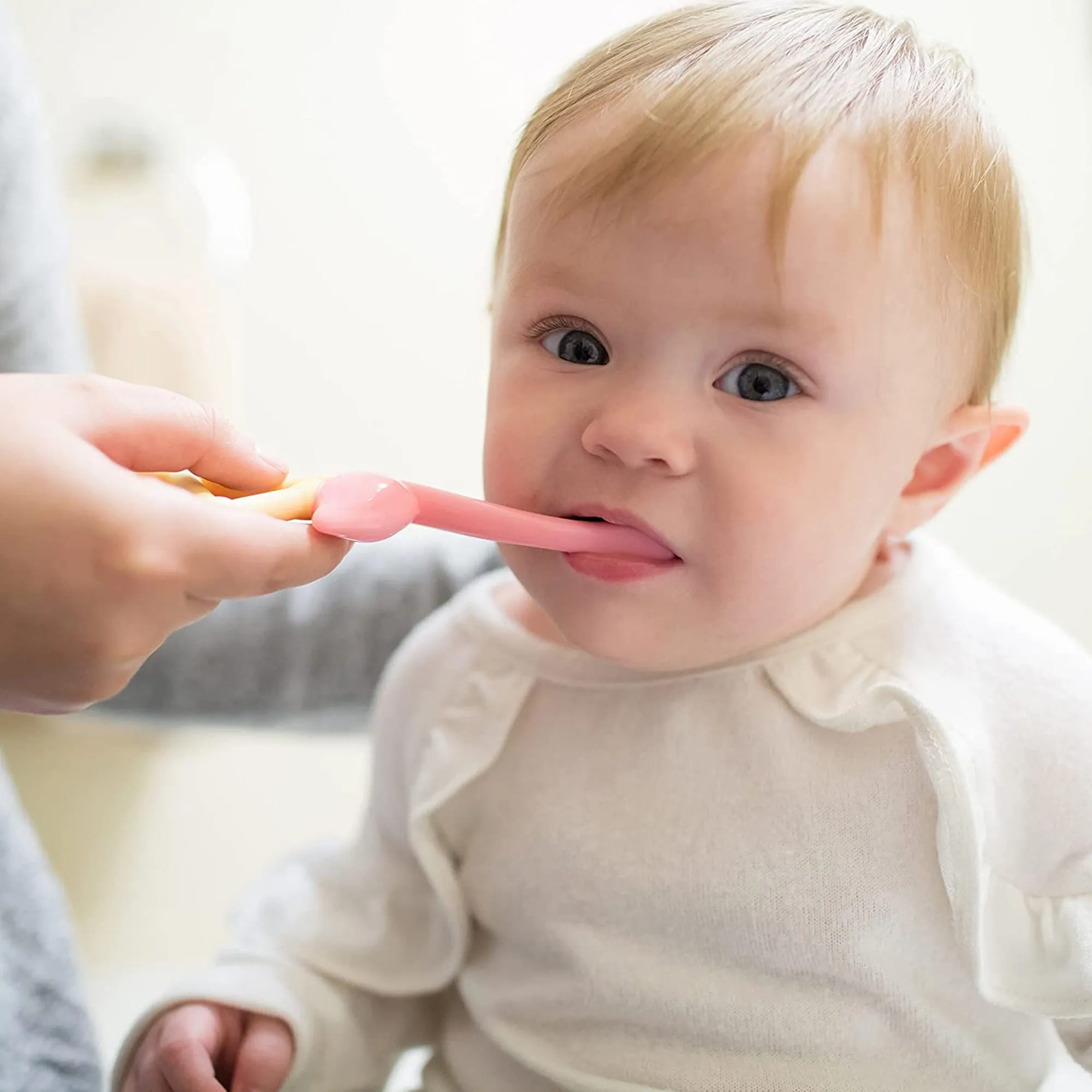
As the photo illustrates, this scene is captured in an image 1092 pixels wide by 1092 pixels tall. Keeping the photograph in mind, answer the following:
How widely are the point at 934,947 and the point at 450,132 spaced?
139cm

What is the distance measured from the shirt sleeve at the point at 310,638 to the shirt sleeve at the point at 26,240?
23cm

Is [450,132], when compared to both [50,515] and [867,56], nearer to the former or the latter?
[867,56]

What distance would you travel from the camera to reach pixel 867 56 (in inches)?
23.2

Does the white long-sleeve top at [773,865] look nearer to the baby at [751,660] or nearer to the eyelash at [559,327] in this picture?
the baby at [751,660]

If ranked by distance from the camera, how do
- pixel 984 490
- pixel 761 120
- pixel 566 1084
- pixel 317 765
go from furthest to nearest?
pixel 317 765, pixel 984 490, pixel 566 1084, pixel 761 120

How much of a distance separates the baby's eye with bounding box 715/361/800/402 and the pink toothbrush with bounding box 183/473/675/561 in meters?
0.08

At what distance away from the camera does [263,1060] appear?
673 mm

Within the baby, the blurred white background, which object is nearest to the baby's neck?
the baby

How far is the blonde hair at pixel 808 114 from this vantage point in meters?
0.55

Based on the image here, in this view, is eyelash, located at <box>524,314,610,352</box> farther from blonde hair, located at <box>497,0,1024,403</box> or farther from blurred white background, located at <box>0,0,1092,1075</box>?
blurred white background, located at <box>0,0,1092,1075</box>

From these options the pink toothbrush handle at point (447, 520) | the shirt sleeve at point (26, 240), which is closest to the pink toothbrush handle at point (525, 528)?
the pink toothbrush handle at point (447, 520)

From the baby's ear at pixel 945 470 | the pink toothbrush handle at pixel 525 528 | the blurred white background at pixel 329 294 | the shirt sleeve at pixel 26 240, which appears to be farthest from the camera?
the blurred white background at pixel 329 294

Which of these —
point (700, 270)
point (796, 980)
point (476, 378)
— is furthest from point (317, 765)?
point (700, 270)

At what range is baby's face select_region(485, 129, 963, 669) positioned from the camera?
1.80 feet
